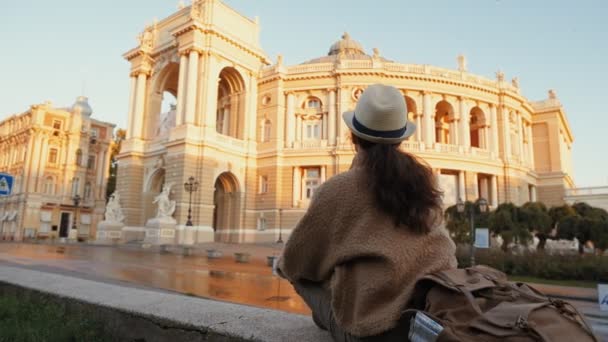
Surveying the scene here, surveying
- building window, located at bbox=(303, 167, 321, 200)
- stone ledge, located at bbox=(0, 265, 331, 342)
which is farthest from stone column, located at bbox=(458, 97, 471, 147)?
stone ledge, located at bbox=(0, 265, 331, 342)

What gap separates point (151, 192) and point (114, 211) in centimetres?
275

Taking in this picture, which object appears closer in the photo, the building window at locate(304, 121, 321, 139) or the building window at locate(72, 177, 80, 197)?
the building window at locate(304, 121, 321, 139)

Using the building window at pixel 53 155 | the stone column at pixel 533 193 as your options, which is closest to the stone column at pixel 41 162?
the building window at pixel 53 155

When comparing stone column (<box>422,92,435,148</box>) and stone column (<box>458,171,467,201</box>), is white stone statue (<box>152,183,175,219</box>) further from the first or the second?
stone column (<box>458,171,467,201</box>)

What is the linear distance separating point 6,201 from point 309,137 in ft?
131

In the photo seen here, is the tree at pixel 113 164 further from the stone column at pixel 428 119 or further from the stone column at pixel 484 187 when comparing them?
the stone column at pixel 484 187

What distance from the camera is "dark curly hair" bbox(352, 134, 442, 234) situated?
6.37 ft

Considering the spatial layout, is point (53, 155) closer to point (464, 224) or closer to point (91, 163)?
point (91, 163)

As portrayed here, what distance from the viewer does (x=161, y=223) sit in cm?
2455

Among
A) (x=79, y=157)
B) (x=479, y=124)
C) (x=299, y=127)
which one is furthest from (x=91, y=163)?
(x=479, y=124)

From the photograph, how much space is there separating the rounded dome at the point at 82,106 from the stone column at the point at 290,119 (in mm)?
32479

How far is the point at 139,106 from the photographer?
104 feet

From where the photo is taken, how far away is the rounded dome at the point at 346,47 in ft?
145

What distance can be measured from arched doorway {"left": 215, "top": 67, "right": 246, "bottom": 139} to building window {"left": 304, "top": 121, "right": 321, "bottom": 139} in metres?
4.91
